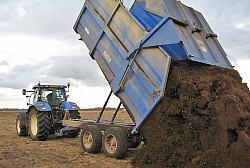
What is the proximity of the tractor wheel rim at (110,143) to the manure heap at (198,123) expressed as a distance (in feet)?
3.64

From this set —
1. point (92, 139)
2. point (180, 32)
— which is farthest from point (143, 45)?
point (92, 139)

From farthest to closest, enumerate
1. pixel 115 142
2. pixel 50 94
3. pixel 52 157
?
1. pixel 50 94
2. pixel 52 157
3. pixel 115 142

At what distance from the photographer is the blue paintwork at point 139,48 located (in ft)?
20.8

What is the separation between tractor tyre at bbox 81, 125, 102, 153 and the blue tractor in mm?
2501

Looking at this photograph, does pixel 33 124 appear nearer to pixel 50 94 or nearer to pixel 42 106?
pixel 42 106

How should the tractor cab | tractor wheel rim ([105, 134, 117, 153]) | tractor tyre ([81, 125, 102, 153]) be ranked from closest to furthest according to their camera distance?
tractor wheel rim ([105, 134, 117, 153])
tractor tyre ([81, 125, 102, 153])
the tractor cab

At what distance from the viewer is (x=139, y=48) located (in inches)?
268

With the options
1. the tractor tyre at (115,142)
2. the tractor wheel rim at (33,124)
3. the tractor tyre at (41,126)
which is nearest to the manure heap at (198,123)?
the tractor tyre at (115,142)

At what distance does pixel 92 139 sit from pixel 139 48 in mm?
2696

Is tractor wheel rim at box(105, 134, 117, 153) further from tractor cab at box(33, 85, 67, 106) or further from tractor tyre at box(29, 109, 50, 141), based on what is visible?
tractor cab at box(33, 85, 67, 106)

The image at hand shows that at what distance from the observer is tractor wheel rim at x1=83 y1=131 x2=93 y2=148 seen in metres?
8.15

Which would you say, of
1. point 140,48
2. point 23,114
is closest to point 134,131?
point 140,48

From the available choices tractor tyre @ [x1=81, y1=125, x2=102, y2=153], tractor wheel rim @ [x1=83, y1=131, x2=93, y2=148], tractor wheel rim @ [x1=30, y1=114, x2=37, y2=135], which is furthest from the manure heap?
tractor wheel rim @ [x1=30, y1=114, x2=37, y2=135]

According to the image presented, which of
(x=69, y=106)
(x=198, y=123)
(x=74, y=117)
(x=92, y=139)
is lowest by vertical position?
(x=198, y=123)
